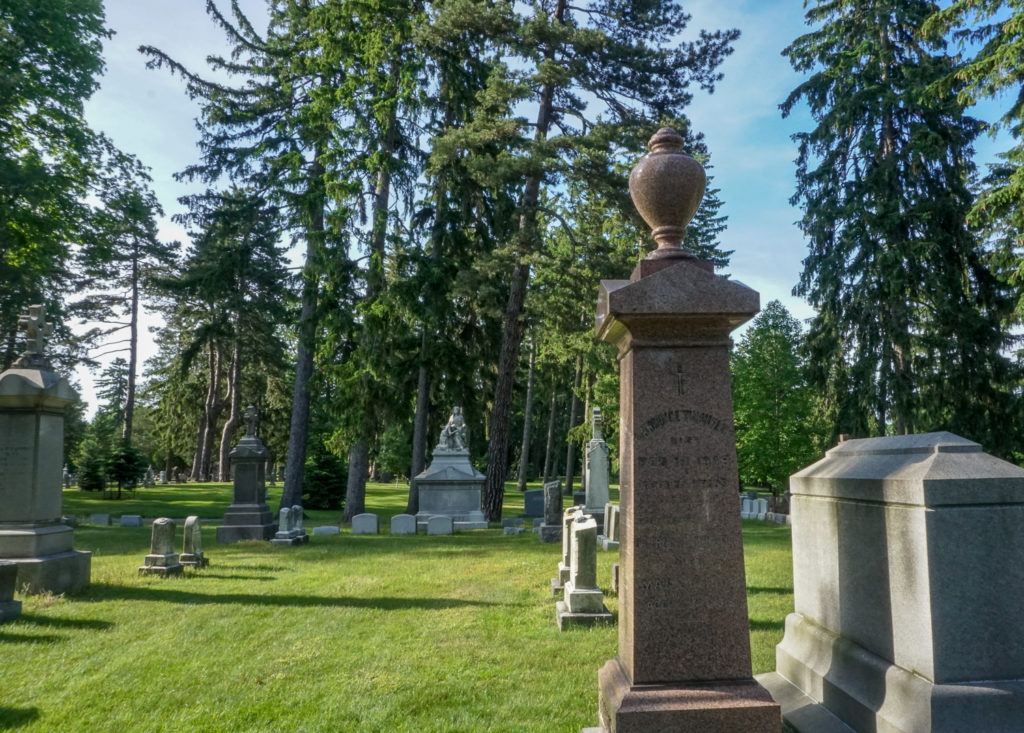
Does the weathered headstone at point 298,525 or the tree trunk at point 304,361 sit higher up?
the tree trunk at point 304,361

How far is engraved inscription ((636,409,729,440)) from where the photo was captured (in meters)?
3.34

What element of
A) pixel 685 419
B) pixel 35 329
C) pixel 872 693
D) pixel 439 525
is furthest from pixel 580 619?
pixel 439 525

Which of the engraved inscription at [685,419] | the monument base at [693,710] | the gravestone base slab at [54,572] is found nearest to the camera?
the monument base at [693,710]

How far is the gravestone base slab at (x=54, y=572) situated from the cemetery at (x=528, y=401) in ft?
0.12

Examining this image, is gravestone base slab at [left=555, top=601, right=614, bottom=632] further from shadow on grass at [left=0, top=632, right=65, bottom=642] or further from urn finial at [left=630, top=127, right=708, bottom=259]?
shadow on grass at [left=0, top=632, right=65, bottom=642]

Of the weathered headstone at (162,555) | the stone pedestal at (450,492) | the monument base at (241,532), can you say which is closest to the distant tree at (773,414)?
the stone pedestal at (450,492)

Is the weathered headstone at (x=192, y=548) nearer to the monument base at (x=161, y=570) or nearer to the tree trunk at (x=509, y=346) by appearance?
the monument base at (x=161, y=570)

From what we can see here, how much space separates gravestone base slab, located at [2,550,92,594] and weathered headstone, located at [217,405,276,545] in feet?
20.7

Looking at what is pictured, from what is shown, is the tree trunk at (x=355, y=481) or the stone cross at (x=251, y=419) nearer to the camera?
the stone cross at (x=251, y=419)

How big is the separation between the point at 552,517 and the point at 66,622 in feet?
30.3

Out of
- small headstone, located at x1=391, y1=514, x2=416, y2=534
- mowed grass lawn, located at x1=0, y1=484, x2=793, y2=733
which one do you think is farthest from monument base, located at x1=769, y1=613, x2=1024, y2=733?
small headstone, located at x1=391, y1=514, x2=416, y2=534

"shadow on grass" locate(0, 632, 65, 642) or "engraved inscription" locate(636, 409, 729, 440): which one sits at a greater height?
"engraved inscription" locate(636, 409, 729, 440)

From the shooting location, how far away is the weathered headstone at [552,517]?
45.4 feet

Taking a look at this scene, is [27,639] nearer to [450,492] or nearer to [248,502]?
[248,502]
